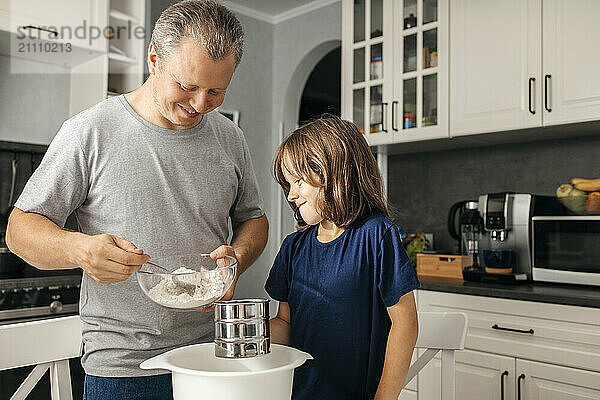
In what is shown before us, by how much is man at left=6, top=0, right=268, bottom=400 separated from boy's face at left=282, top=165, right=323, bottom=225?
0.18 meters

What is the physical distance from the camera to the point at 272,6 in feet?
13.0

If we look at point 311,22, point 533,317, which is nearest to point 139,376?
point 533,317

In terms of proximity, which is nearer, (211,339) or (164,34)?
(164,34)

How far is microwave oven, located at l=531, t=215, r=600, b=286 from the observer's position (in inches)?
91.2

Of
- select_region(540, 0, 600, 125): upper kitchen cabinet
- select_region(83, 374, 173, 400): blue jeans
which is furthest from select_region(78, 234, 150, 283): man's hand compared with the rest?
select_region(540, 0, 600, 125): upper kitchen cabinet

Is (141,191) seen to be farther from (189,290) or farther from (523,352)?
(523,352)

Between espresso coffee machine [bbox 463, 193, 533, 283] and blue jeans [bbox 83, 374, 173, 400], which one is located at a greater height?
espresso coffee machine [bbox 463, 193, 533, 283]

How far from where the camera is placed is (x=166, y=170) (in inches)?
46.1

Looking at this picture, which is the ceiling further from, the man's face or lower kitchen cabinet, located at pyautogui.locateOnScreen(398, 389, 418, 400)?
the man's face

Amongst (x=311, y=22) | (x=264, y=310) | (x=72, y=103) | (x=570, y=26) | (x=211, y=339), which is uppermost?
(x=311, y=22)

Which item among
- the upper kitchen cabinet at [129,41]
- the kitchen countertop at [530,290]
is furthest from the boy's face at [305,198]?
the upper kitchen cabinet at [129,41]

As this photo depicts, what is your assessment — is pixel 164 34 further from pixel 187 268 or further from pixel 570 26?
pixel 570 26

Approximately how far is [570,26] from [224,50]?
6.10 ft

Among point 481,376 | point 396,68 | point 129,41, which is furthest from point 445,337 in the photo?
point 129,41
